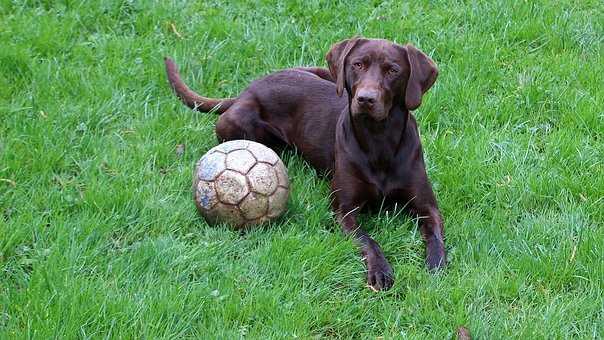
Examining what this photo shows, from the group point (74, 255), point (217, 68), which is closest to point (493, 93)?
point (217, 68)

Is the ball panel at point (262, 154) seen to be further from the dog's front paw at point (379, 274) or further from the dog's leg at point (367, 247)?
the dog's front paw at point (379, 274)

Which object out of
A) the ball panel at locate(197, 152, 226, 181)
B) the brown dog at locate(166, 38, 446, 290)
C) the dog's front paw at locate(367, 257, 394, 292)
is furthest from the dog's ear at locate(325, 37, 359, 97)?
the dog's front paw at locate(367, 257, 394, 292)

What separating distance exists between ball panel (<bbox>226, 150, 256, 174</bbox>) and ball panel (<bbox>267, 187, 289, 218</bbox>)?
18cm

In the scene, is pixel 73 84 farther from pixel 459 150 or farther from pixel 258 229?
pixel 459 150

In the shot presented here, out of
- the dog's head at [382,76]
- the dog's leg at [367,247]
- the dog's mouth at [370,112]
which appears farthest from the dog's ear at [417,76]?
the dog's leg at [367,247]

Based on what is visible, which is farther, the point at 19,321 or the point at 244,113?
Answer: the point at 244,113

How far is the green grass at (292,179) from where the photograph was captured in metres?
3.88

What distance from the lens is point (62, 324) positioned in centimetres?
361

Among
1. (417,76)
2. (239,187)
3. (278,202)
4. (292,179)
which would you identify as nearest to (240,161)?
(239,187)

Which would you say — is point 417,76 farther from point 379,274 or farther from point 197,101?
point 197,101

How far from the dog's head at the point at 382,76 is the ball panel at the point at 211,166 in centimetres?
70

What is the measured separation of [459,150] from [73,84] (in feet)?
7.95

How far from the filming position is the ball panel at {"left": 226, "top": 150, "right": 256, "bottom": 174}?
4516 mm

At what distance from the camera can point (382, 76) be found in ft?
15.0
